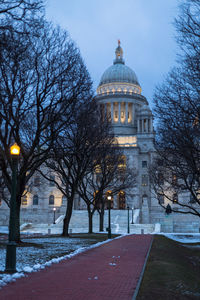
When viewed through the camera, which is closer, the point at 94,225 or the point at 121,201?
the point at 94,225

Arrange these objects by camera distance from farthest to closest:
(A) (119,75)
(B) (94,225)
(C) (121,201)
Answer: (A) (119,75) < (C) (121,201) < (B) (94,225)

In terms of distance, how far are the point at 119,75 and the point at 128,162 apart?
39442mm

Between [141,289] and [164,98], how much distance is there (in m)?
14.2

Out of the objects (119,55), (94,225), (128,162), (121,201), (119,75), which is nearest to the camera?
(94,225)

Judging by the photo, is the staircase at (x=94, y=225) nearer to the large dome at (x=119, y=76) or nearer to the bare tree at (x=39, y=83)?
the bare tree at (x=39, y=83)

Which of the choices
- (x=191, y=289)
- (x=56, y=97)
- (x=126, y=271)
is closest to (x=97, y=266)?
(x=126, y=271)

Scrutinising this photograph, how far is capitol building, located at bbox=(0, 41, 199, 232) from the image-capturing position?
Result: 70.8 metres

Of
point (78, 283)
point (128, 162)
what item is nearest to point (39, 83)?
point (78, 283)

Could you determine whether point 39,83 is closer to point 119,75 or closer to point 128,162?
point 128,162

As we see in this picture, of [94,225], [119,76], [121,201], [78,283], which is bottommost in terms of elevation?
[94,225]

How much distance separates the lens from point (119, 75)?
112500 millimetres

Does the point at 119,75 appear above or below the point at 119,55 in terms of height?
below

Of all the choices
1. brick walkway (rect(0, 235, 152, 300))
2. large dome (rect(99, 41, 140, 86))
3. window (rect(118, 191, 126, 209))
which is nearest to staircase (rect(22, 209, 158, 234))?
window (rect(118, 191, 126, 209))

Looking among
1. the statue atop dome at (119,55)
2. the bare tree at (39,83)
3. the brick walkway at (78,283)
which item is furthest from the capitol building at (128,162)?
the brick walkway at (78,283)
